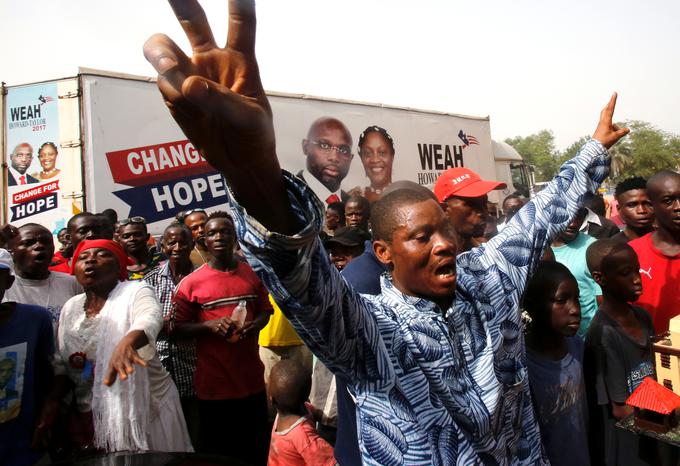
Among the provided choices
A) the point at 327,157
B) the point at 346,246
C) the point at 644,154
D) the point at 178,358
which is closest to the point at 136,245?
the point at 178,358

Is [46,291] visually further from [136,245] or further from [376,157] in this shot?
[376,157]

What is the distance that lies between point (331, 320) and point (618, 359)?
5.84ft

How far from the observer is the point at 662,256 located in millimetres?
2928

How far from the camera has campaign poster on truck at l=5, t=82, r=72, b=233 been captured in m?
6.11

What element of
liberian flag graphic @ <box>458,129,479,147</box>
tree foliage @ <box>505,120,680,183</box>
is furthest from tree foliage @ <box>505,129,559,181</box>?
liberian flag graphic @ <box>458,129,479,147</box>

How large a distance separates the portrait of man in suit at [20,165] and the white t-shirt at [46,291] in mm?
3588

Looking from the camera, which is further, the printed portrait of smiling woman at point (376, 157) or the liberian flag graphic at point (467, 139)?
the liberian flag graphic at point (467, 139)

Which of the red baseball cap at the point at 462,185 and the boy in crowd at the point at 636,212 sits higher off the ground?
the red baseball cap at the point at 462,185

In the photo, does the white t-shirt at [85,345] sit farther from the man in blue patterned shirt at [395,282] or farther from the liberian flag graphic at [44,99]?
the liberian flag graphic at [44,99]

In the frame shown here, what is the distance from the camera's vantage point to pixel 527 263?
1.74 meters

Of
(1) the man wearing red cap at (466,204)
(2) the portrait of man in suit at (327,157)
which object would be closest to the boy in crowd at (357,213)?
(1) the man wearing red cap at (466,204)

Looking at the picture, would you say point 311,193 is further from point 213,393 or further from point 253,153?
point 213,393

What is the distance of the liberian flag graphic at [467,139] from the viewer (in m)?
11.3

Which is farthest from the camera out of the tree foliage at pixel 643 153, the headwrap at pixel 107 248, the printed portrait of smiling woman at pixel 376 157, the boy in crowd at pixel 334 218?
the tree foliage at pixel 643 153
